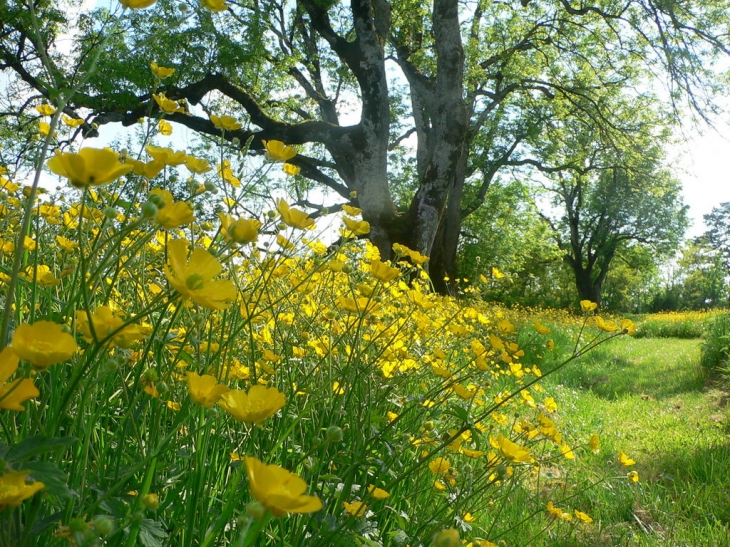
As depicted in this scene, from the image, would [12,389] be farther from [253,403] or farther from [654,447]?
[654,447]

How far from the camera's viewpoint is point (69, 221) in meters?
1.74

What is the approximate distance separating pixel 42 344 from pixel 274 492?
24 centimetres

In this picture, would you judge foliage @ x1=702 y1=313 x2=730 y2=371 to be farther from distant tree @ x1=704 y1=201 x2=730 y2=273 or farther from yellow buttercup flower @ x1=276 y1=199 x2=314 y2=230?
distant tree @ x1=704 y1=201 x2=730 y2=273

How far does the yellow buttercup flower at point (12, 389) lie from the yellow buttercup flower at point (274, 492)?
18cm

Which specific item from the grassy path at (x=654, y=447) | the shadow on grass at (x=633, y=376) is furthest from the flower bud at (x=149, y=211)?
the shadow on grass at (x=633, y=376)

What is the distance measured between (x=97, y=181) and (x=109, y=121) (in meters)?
8.44

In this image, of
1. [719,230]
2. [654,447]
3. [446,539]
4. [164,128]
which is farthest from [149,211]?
[719,230]

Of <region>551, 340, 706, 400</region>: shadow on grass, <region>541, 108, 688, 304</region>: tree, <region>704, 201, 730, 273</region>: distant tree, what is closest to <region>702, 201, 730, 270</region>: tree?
<region>704, 201, 730, 273</region>: distant tree

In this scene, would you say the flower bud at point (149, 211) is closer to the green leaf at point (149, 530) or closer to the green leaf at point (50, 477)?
the green leaf at point (50, 477)

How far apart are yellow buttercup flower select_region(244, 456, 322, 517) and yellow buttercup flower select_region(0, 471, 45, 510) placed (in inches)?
6.4

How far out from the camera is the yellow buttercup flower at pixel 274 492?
16.6 inches

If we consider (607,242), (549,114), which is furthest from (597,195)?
(549,114)

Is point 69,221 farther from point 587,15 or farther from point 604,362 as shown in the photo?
point 587,15

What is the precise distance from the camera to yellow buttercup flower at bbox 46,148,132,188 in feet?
1.80
